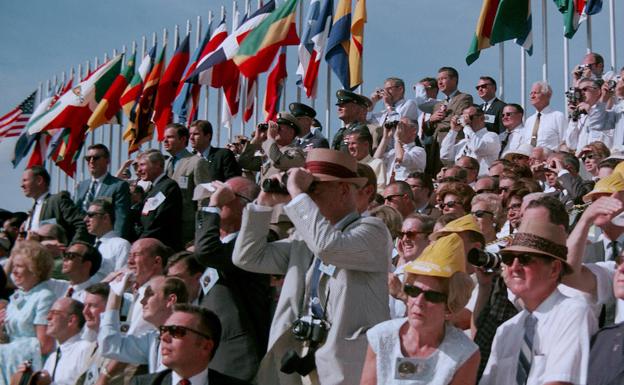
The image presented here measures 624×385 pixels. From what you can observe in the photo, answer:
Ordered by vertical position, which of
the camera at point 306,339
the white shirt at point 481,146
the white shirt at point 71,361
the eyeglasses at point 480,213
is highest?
the white shirt at point 481,146

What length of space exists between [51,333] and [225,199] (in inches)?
85.9

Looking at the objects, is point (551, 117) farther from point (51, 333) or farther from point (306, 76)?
point (51, 333)

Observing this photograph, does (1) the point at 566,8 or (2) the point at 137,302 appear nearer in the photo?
(2) the point at 137,302

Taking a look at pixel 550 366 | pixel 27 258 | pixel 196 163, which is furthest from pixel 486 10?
pixel 550 366

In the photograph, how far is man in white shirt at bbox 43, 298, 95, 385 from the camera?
7613 millimetres

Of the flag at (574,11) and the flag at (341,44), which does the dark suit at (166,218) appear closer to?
the flag at (341,44)

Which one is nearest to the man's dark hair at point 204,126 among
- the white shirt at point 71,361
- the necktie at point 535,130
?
the necktie at point 535,130

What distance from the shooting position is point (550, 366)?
181 inches

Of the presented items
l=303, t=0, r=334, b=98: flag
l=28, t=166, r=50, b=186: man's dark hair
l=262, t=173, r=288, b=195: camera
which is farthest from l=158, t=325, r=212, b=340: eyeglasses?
l=303, t=0, r=334, b=98: flag

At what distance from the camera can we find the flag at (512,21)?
1666 centimetres

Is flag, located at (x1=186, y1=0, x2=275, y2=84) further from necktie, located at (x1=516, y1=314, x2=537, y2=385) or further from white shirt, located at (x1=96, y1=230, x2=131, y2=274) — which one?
necktie, located at (x1=516, y1=314, x2=537, y2=385)

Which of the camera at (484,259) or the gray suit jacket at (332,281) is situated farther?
the gray suit jacket at (332,281)

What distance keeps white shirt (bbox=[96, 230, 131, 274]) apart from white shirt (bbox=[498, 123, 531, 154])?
17.1 feet

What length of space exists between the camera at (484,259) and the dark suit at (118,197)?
623 centimetres
